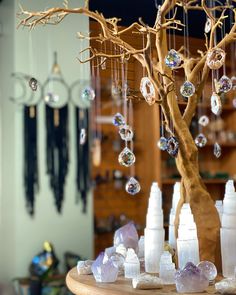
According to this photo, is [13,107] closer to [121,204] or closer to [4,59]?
[4,59]

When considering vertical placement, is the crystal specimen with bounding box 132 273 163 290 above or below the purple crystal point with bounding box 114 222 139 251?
below

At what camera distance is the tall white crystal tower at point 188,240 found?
155 cm

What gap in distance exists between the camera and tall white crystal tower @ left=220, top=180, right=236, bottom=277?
1543mm

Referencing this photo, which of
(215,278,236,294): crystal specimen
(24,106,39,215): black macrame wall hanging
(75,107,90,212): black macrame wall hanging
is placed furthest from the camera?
(75,107,90,212): black macrame wall hanging

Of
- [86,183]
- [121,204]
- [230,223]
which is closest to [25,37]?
[86,183]

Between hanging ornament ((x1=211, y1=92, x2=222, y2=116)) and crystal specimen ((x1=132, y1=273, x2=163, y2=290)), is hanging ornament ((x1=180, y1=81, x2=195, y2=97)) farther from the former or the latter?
crystal specimen ((x1=132, y1=273, x2=163, y2=290))

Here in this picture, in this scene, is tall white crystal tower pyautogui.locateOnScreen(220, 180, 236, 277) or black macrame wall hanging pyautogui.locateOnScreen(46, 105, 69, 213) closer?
tall white crystal tower pyautogui.locateOnScreen(220, 180, 236, 277)

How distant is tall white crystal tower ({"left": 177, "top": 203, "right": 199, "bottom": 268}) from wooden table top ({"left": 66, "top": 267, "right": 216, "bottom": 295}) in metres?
0.12

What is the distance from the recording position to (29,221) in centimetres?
373

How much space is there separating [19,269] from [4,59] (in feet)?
4.63

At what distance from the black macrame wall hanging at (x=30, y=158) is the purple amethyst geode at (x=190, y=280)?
8.09 feet

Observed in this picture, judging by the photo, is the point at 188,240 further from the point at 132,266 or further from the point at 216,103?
the point at 216,103

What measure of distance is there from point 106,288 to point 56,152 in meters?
2.46

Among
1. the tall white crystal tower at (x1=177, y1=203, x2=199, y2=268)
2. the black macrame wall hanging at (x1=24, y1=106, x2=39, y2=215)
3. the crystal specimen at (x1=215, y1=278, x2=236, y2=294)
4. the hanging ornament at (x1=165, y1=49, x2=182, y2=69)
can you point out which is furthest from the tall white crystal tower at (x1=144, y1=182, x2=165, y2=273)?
the black macrame wall hanging at (x1=24, y1=106, x2=39, y2=215)
